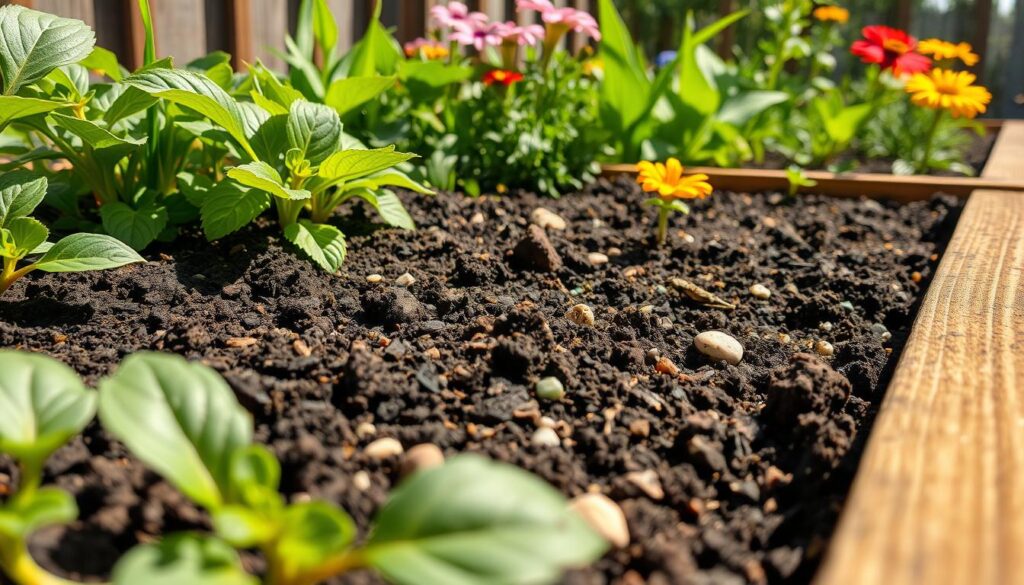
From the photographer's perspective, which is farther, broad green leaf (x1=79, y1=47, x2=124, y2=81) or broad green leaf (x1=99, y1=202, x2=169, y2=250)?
broad green leaf (x1=79, y1=47, x2=124, y2=81)

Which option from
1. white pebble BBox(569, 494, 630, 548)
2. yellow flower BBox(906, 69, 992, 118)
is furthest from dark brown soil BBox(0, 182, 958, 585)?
yellow flower BBox(906, 69, 992, 118)

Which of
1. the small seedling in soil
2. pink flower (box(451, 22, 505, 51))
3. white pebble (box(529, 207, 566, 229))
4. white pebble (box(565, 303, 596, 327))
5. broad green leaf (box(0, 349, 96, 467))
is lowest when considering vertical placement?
white pebble (box(529, 207, 566, 229))

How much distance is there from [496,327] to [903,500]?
2.81 feet

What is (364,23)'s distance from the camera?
162 inches

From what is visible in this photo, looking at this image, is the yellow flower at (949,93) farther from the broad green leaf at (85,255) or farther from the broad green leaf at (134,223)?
the broad green leaf at (85,255)

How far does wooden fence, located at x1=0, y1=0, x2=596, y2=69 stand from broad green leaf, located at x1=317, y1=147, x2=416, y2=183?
1132 mm

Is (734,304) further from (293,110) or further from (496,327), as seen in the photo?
(293,110)

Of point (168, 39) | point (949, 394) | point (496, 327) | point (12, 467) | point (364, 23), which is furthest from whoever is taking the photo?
point (364, 23)

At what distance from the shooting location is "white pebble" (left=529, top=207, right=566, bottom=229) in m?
2.56

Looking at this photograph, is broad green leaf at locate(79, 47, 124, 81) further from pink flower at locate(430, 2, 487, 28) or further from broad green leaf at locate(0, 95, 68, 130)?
pink flower at locate(430, 2, 487, 28)

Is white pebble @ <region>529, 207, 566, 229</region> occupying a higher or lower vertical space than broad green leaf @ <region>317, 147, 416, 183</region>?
lower

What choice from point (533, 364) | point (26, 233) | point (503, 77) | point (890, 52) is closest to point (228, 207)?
point (26, 233)

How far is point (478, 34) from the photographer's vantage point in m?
2.97

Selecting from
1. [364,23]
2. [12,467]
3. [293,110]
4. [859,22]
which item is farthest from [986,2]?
[12,467]
